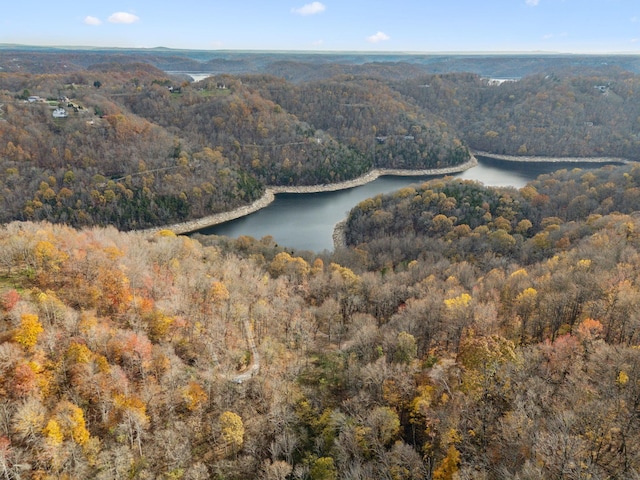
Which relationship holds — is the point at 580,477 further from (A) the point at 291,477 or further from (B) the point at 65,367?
(B) the point at 65,367

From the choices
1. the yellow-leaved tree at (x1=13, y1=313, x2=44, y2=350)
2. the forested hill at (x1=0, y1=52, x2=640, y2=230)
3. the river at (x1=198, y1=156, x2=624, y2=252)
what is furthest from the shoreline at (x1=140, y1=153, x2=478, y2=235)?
the yellow-leaved tree at (x1=13, y1=313, x2=44, y2=350)

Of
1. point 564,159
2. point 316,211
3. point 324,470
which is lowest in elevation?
point 316,211

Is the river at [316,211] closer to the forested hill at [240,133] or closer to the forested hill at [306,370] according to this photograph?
the forested hill at [240,133]

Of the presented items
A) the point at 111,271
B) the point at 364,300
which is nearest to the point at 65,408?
the point at 111,271

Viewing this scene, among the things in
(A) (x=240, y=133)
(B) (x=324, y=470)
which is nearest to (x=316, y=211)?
(A) (x=240, y=133)

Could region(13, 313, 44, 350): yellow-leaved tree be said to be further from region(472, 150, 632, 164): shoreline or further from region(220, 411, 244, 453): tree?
region(472, 150, 632, 164): shoreline

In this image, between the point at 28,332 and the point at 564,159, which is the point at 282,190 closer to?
the point at 28,332
